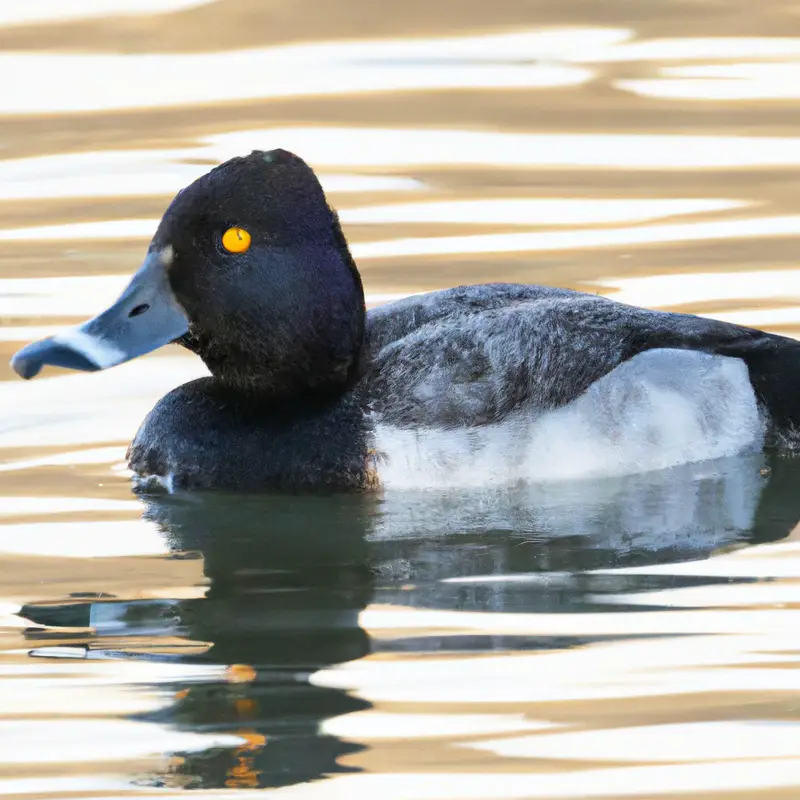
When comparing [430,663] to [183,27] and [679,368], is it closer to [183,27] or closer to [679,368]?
[679,368]

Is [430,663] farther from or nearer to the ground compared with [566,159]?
nearer to the ground

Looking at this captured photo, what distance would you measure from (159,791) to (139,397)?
12.8 ft

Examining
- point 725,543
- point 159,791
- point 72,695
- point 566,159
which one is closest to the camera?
point 159,791

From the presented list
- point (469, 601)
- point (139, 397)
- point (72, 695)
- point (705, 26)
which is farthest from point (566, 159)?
point (72, 695)

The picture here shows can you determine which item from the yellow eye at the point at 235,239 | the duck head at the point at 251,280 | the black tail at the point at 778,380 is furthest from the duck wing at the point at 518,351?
the yellow eye at the point at 235,239

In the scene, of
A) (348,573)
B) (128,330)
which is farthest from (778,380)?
(128,330)

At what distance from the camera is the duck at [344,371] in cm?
705

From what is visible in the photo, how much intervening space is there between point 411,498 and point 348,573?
2.43ft

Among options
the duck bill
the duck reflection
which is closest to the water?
the duck reflection

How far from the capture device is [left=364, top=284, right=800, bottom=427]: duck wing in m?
7.05

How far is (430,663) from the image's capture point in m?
5.45

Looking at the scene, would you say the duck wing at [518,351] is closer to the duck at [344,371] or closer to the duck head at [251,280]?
the duck at [344,371]

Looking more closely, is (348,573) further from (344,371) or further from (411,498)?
(344,371)

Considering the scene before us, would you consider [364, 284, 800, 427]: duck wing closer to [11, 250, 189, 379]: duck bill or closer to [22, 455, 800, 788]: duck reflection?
[22, 455, 800, 788]: duck reflection
